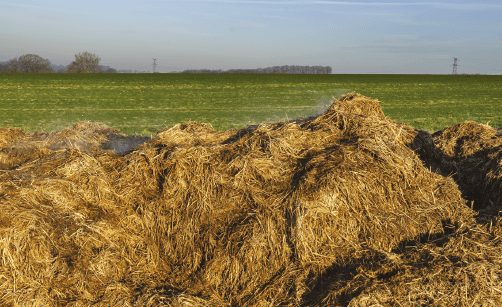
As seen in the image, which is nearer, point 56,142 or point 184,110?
point 56,142

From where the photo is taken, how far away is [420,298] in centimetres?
350

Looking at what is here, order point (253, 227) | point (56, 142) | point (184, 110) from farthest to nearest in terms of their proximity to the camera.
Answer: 1. point (184, 110)
2. point (56, 142)
3. point (253, 227)

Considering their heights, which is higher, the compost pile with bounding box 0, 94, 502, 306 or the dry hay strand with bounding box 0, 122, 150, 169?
the dry hay strand with bounding box 0, 122, 150, 169

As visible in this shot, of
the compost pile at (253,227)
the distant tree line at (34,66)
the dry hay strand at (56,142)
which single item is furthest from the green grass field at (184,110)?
the distant tree line at (34,66)

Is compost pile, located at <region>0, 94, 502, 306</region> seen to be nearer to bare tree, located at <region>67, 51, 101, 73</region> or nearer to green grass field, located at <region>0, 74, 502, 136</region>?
green grass field, located at <region>0, 74, 502, 136</region>

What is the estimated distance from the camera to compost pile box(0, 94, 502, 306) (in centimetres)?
373

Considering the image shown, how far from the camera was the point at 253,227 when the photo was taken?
4.14m

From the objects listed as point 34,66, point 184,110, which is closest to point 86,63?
point 34,66

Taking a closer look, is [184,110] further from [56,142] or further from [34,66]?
[34,66]

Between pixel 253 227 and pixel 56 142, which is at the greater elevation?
pixel 56 142

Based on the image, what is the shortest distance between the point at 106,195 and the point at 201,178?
1.28 meters

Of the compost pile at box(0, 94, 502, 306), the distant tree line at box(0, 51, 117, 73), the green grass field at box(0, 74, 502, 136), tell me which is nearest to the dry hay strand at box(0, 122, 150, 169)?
the compost pile at box(0, 94, 502, 306)

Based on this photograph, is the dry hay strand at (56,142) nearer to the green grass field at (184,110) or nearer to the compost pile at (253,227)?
the compost pile at (253,227)

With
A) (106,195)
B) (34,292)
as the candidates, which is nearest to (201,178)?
(106,195)
